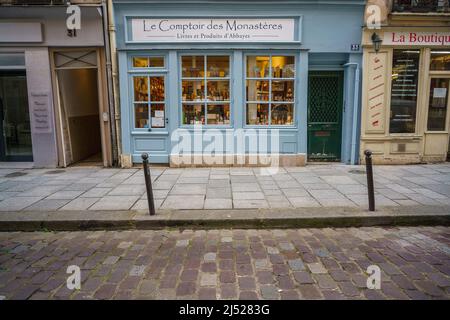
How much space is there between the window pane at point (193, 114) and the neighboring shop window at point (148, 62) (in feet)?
4.49

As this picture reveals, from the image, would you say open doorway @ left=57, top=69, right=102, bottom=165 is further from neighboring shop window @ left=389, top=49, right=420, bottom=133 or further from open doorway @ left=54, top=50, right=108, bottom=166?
neighboring shop window @ left=389, top=49, right=420, bottom=133

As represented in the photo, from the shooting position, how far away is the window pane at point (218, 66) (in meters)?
9.20

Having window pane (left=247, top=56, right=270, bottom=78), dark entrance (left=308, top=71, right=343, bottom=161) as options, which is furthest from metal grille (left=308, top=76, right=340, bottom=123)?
window pane (left=247, top=56, right=270, bottom=78)

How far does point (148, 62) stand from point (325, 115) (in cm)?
539

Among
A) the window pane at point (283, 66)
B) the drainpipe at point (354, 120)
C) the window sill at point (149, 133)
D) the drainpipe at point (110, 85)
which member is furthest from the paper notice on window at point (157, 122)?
the drainpipe at point (354, 120)

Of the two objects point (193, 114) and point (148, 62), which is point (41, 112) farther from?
point (193, 114)

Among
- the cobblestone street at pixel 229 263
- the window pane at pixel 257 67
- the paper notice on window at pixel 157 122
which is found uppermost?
the window pane at pixel 257 67

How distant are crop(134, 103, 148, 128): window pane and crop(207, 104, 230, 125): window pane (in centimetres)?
184

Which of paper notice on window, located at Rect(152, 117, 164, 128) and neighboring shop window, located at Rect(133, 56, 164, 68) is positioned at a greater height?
neighboring shop window, located at Rect(133, 56, 164, 68)

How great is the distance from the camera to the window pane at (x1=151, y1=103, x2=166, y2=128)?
942 centimetres

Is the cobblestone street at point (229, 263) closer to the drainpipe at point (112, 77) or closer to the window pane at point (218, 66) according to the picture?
the drainpipe at point (112, 77)
